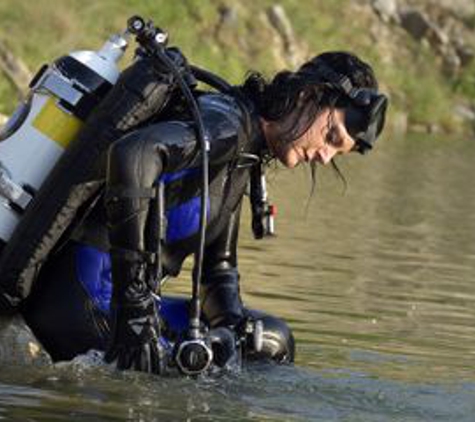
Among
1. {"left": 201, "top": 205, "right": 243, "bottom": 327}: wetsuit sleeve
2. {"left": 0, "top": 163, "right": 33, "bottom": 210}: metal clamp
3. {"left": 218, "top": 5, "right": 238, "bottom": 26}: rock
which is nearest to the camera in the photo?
{"left": 0, "top": 163, "right": 33, "bottom": 210}: metal clamp

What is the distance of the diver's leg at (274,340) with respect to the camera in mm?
6832

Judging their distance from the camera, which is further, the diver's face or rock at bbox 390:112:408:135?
rock at bbox 390:112:408:135

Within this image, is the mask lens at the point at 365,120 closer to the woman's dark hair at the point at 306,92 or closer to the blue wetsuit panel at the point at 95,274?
the woman's dark hair at the point at 306,92

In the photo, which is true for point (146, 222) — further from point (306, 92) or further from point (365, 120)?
point (365, 120)

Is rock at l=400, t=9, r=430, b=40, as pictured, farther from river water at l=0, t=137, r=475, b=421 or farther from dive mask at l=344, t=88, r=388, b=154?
dive mask at l=344, t=88, r=388, b=154

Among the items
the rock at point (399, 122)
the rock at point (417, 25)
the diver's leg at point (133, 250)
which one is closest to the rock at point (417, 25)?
the rock at point (417, 25)

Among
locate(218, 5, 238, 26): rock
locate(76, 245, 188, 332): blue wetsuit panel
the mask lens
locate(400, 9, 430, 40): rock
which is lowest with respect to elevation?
locate(76, 245, 188, 332): blue wetsuit panel

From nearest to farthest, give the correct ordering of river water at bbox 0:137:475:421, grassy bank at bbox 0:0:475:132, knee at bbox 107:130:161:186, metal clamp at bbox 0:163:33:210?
knee at bbox 107:130:161:186, river water at bbox 0:137:475:421, metal clamp at bbox 0:163:33:210, grassy bank at bbox 0:0:475:132

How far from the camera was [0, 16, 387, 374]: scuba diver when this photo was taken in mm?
5871

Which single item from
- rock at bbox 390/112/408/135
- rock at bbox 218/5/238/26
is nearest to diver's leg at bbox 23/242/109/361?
rock at bbox 218/5/238/26

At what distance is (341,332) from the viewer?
331 inches

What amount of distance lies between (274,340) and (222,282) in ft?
1.02

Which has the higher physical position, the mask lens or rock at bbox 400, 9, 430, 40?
rock at bbox 400, 9, 430, 40

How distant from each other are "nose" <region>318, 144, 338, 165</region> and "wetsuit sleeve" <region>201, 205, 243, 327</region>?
650mm
